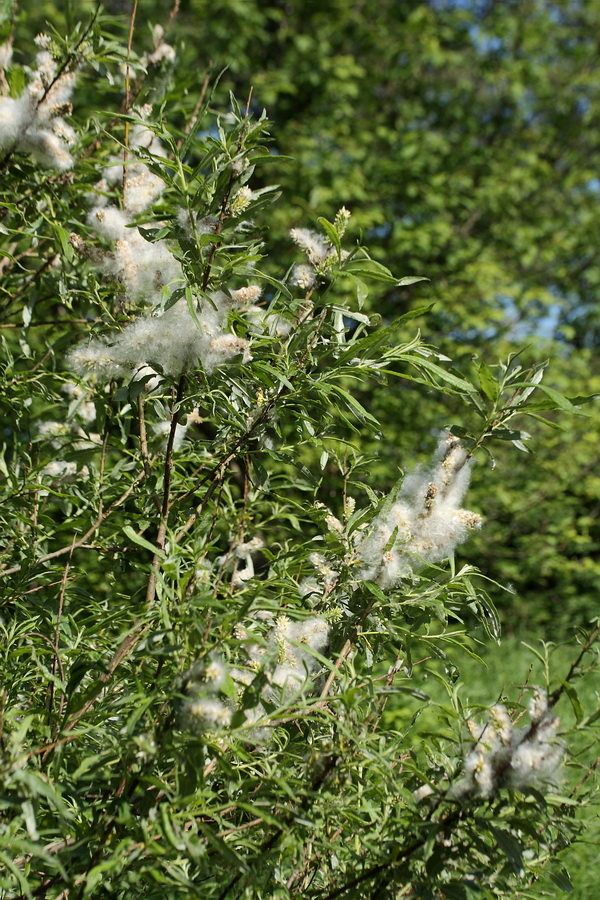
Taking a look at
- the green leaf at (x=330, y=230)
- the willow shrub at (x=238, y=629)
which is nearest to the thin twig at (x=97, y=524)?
the willow shrub at (x=238, y=629)

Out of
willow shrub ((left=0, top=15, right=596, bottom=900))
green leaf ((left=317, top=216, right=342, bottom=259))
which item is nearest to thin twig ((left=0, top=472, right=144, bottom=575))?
willow shrub ((left=0, top=15, right=596, bottom=900))

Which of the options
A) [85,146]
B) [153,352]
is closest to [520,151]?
[85,146]

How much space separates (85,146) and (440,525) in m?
1.58

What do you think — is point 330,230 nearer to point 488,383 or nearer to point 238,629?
point 488,383

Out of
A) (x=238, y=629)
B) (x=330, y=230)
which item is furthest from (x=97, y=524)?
(x=330, y=230)

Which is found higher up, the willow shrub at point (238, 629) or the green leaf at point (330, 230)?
the green leaf at point (330, 230)

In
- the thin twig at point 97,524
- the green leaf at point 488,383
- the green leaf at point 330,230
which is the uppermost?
the green leaf at point 330,230

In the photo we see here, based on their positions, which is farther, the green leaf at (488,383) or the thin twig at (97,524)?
the thin twig at (97,524)

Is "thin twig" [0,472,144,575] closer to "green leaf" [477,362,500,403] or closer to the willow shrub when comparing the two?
the willow shrub

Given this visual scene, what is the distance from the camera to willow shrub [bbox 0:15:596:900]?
107cm

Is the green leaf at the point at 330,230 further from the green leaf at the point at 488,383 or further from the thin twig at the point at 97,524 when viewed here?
the thin twig at the point at 97,524

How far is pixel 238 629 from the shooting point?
1307 millimetres

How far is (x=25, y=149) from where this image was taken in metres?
1.75

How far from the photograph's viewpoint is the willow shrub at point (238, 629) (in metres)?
1.07
